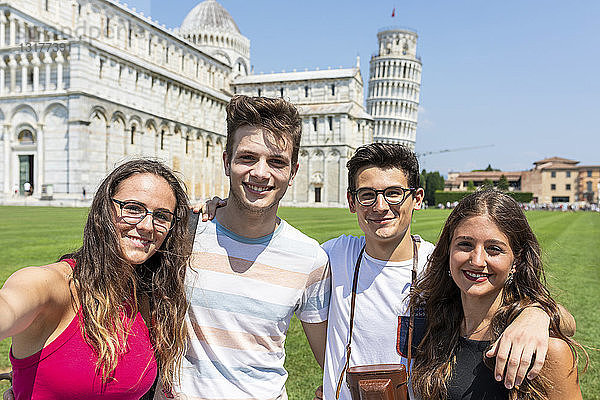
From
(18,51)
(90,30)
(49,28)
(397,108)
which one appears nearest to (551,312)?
(18,51)

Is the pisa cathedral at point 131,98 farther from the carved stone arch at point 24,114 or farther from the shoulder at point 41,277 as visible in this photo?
the shoulder at point 41,277

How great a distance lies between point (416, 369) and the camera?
86.5 inches

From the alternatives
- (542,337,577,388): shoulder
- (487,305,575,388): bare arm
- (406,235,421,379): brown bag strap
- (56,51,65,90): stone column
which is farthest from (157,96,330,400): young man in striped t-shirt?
(56,51,65,90): stone column

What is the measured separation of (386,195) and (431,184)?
A: 258 ft

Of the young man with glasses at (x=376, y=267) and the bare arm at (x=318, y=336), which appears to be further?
the bare arm at (x=318, y=336)

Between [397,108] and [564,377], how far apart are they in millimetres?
85660

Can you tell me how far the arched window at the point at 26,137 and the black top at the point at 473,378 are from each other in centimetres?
3795

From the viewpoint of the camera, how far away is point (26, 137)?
112 ft

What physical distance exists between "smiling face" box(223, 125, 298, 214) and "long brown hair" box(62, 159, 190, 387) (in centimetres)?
31

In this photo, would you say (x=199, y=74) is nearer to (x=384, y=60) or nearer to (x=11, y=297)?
(x=384, y=60)

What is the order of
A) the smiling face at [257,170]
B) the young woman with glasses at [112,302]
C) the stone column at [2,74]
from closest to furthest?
the young woman with glasses at [112,302], the smiling face at [257,170], the stone column at [2,74]

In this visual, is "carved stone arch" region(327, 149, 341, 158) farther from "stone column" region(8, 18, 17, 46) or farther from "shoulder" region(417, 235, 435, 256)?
"shoulder" region(417, 235, 435, 256)

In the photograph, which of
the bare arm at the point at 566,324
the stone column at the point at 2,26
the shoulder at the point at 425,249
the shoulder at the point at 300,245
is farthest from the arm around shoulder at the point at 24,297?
the stone column at the point at 2,26

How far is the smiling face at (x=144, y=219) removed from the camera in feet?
6.95
